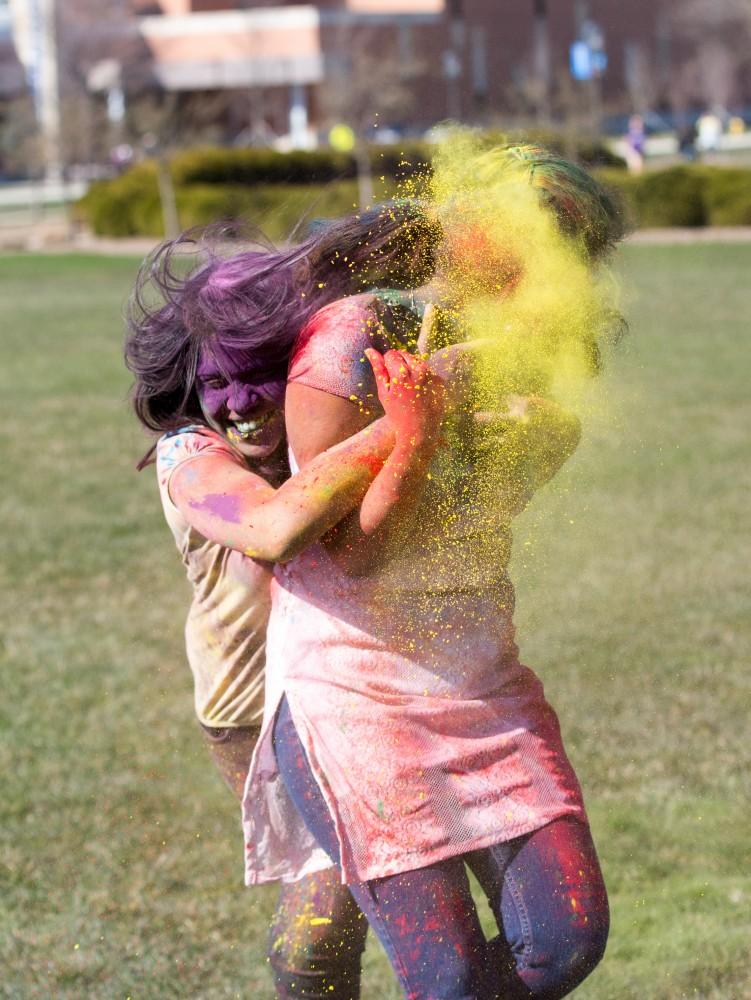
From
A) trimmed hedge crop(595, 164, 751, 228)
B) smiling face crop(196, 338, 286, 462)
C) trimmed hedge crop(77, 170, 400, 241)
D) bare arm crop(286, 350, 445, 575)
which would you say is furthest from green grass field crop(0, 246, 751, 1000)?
trimmed hedge crop(77, 170, 400, 241)

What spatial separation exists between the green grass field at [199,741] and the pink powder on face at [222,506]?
45 centimetres

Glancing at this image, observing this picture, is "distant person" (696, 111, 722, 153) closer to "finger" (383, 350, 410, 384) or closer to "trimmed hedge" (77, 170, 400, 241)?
"trimmed hedge" (77, 170, 400, 241)

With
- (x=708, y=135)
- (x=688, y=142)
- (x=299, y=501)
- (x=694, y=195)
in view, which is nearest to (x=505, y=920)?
(x=299, y=501)

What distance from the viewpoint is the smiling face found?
208 centimetres

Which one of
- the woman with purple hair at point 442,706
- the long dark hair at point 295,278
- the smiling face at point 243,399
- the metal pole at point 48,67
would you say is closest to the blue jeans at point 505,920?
the woman with purple hair at point 442,706

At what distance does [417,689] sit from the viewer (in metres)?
1.99

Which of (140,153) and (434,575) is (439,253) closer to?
(434,575)

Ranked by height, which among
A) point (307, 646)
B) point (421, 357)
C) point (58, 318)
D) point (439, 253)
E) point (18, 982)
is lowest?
point (58, 318)

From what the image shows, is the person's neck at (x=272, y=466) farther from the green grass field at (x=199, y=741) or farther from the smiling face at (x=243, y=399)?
the green grass field at (x=199, y=741)

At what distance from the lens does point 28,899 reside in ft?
11.0

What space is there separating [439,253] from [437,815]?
776 mm

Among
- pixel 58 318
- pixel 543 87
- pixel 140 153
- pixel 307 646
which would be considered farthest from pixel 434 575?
pixel 140 153

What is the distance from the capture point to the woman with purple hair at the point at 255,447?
1.88 meters

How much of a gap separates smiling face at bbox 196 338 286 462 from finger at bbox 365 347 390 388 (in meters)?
0.22
